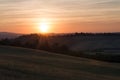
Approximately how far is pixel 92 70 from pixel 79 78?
390 inches

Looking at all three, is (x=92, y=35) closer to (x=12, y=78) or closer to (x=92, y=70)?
(x=92, y=70)

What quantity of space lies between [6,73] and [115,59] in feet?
105

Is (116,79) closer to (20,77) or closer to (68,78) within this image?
(68,78)

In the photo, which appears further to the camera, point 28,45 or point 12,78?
point 28,45

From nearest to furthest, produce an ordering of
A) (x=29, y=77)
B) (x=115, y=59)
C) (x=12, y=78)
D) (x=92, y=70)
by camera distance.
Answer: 1. (x=12, y=78)
2. (x=29, y=77)
3. (x=92, y=70)
4. (x=115, y=59)

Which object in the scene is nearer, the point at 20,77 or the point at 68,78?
the point at 20,77

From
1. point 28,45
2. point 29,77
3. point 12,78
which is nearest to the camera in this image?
point 12,78

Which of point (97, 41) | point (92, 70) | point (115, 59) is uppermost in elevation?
point (97, 41)

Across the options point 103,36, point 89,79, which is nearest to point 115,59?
point 89,79

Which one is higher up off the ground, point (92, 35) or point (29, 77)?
point (92, 35)

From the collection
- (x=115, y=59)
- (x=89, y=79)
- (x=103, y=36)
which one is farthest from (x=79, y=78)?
(x=103, y=36)

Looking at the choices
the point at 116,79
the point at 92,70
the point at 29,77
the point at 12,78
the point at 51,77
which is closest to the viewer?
the point at 12,78

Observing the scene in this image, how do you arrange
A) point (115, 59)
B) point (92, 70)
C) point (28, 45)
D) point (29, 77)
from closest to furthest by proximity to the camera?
point (29, 77), point (92, 70), point (115, 59), point (28, 45)

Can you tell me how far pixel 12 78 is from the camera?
23844mm
